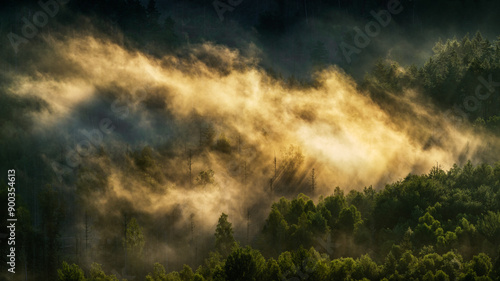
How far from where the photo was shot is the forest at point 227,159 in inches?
3634

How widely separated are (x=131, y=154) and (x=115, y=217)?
22094 mm

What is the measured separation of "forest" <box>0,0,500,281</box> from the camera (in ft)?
303

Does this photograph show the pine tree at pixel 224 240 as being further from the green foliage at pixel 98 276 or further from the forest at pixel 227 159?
the green foliage at pixel 98 276

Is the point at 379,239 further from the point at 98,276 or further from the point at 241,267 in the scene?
A: the point at 98,276

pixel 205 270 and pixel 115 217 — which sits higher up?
pixel 115 217

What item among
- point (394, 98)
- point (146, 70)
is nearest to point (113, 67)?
point (146, 70)

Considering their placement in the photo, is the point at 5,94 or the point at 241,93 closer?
the point at 5,94

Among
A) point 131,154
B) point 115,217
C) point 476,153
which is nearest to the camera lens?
point 115,217

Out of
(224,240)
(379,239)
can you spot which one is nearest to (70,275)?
(224,240)

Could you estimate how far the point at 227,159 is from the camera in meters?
141

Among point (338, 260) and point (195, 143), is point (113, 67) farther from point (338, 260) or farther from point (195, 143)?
point (338, 260)

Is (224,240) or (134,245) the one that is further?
(134,245)

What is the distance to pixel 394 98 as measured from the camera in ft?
502

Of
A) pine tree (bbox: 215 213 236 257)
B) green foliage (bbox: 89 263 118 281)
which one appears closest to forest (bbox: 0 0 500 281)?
pine tree (bbox: 215 213 236 257)
